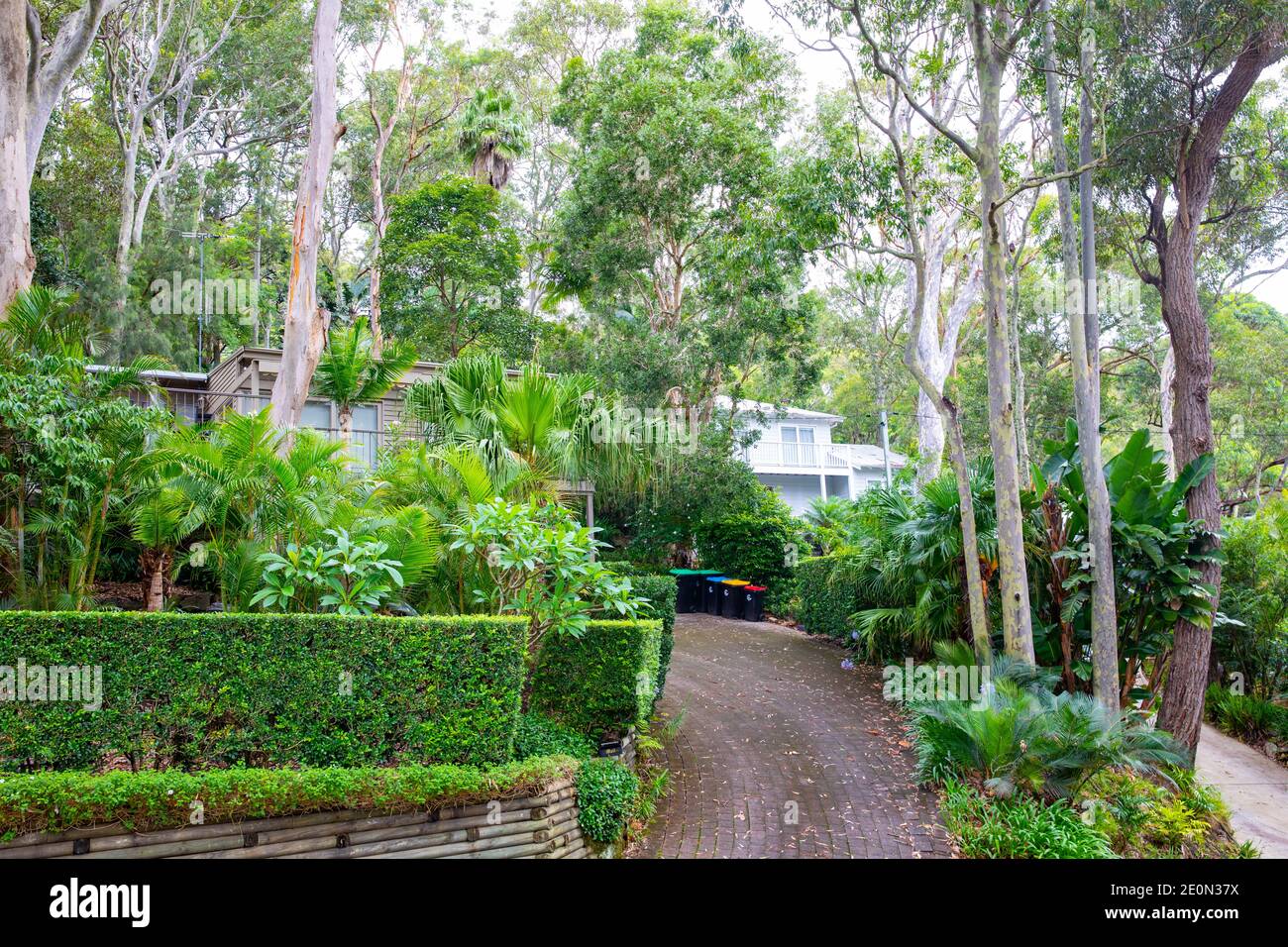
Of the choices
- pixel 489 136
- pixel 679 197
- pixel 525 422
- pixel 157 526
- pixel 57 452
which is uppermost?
pixel 489 136

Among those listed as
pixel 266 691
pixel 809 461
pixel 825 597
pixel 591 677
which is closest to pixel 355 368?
pixel 591 677

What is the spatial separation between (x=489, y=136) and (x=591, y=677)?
66.4ft

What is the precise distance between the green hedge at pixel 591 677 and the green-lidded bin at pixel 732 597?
10026 mm

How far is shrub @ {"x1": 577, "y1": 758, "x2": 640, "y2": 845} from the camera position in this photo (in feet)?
24.3

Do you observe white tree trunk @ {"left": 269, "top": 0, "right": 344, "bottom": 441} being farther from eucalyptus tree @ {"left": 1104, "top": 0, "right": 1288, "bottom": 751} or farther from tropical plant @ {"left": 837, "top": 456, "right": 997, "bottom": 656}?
eucalyptus tree @ {"left": 1104, "top": 0, "right": 1288, "bottom": 751}

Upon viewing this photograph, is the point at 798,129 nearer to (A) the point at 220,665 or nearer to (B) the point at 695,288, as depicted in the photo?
(B) the point at 695,288

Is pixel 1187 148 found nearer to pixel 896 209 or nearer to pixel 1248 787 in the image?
pixel 896 209

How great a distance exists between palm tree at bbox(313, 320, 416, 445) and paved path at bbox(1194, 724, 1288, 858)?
40.4ft

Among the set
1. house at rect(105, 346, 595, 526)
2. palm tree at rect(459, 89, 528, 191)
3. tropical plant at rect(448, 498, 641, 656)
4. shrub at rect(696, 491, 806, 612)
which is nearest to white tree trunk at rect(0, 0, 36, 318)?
house at rect(105, 346, 595, 526)

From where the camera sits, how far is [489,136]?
24.8m

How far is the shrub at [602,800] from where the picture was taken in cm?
741

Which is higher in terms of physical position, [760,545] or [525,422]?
[525,422]
